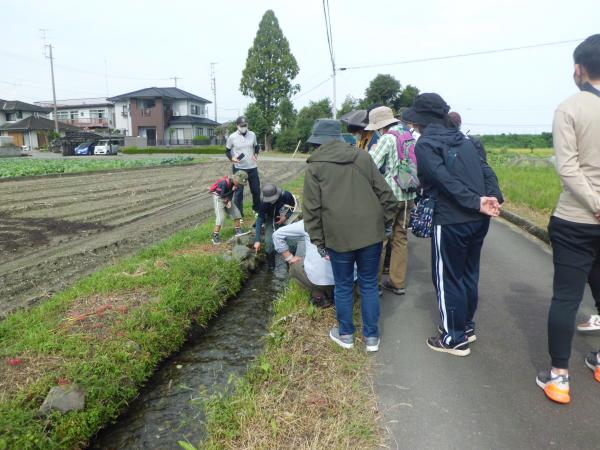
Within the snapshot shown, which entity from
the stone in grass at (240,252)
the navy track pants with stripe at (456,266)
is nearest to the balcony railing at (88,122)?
the stone in grass at (240,252)

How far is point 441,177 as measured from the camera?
9.30ft

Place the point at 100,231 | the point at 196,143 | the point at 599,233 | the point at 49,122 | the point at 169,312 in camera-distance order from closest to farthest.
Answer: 1. the point at 599,233
2. the point at 169,312
3. the point at 100,231
4. the point at 196,143
5. the point at 49,122

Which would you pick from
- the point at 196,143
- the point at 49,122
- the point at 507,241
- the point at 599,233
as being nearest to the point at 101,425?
the point at 599,233

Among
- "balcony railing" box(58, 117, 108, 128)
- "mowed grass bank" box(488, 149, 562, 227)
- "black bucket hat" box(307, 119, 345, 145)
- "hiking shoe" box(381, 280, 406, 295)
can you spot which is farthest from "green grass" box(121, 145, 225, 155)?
"black bucket hat" box(307, 119, 345, 145)

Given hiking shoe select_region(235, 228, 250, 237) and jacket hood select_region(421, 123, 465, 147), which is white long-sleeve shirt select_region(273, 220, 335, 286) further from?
hiking shoe select_region(235, 228, 250, 237)

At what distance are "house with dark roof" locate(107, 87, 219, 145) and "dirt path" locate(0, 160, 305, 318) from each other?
33.8m

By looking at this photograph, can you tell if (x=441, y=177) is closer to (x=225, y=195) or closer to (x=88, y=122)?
(x=225, y=195)

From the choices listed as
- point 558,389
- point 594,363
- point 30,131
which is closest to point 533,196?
point 594,363

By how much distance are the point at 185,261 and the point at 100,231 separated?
3358 mm

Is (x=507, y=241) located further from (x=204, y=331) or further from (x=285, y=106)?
(x=285, y=106)

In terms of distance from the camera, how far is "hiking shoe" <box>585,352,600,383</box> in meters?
2.82

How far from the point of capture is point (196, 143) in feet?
155

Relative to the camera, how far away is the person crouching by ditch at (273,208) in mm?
5383

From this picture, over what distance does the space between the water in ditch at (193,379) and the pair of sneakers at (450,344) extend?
1.65 m
